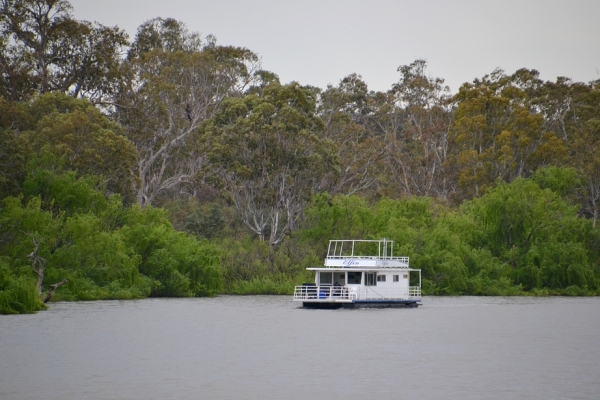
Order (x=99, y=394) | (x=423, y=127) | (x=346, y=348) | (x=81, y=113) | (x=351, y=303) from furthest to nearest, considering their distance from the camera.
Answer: (x=423, y=127) < (x=81, y=113) < (x=351, y=303) < (x=346, y=348) < (x=99, y=394)

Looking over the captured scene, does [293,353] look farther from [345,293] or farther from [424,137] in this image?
[424,137]

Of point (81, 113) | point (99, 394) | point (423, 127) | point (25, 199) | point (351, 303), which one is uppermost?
point (423, 127)

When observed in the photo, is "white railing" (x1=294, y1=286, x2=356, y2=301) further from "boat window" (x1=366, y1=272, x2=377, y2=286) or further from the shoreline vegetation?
the shoreline vegetation

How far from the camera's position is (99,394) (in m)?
26.4

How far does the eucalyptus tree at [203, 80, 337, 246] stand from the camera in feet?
224

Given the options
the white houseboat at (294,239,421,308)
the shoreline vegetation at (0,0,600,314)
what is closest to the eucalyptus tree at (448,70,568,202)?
the shoreline vegetation at (0,0,600,314)

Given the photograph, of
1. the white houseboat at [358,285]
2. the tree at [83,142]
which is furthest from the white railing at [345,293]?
the tree at [83,142]

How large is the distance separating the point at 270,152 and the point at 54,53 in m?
17.6

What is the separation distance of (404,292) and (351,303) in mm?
3374

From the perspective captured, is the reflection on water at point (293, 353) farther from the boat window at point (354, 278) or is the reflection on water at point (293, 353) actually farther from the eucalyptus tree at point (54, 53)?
the eucalyptus tree at point (54, 53)

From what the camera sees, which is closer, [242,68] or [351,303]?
[351,303]

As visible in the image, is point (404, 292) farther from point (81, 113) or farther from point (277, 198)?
point (81, 113)

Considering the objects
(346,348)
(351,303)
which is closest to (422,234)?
(351,303)

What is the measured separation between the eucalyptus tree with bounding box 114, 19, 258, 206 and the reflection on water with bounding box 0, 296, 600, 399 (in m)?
23.7
